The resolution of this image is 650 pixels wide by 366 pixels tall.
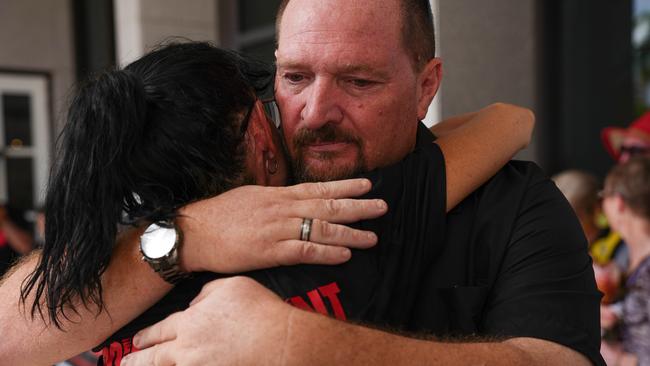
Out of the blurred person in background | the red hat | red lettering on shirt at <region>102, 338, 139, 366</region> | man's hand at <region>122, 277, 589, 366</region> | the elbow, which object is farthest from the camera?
the red hat

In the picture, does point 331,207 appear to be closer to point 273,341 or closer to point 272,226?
point 272,226

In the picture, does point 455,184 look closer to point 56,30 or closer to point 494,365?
point 494,365

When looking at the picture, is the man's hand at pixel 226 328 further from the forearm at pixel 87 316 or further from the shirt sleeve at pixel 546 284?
→ the shirt sleeve at pixel 546 284

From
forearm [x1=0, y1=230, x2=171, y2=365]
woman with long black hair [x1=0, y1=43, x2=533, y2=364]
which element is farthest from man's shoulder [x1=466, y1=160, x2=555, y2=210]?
forearm [x1=0, y1=230, x2=171, y2=365]

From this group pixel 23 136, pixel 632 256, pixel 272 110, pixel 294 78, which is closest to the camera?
pixel 294 78

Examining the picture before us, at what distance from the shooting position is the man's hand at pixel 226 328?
0.89 metres

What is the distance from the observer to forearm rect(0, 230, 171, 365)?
1073 millimetres

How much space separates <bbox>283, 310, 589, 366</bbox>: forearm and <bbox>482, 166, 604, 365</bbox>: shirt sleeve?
0.22 ft

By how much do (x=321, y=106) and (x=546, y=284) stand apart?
0.55 metres

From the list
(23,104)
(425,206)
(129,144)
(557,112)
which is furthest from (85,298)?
(23,104)

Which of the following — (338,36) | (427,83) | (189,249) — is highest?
(338,36)

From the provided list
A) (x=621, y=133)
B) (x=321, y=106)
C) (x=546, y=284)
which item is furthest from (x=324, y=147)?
(x=621, y=133)

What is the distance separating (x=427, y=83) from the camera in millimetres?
1520

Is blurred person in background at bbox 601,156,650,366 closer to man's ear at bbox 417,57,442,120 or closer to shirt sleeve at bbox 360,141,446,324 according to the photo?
man's ear at bbox 417,57,442,120
